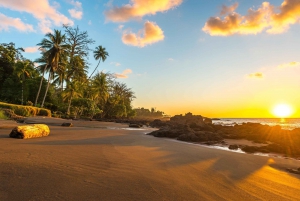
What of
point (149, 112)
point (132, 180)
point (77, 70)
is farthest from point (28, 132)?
point (149, 112)

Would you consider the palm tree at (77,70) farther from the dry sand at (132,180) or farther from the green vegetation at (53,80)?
the dry sand at (132,180)

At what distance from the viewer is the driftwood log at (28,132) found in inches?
292

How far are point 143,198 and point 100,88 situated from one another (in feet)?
142

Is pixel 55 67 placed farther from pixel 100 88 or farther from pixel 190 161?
pixel 190 161

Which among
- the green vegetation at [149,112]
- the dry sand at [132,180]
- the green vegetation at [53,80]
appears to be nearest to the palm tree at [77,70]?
the green vegetation at [53,80]

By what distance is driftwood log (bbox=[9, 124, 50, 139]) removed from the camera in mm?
7413

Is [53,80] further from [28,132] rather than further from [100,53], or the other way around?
[28,132]

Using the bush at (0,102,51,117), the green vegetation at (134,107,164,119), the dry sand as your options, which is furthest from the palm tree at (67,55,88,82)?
the green vegetation at (134,107,164,119)

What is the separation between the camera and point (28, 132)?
7.68 metres

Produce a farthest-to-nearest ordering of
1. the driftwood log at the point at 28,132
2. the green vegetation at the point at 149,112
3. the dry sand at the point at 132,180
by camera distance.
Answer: the green vegetation at the point at 149,112, the driftwood log at the point at 28,132, the dry sand at the point at 132,180

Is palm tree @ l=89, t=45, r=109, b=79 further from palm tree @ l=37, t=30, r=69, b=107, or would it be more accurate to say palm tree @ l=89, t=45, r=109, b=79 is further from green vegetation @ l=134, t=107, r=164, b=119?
green vegetation @ l=134, t=107, r=164, b=119

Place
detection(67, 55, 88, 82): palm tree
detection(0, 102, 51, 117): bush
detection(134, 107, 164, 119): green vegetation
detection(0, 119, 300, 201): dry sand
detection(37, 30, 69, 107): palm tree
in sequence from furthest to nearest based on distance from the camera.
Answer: detection(134, 107, 164, 119): green vegetation, detection(67, 55, 88, 82): palm tree, detection(37, 30, 69, 107): palm tree, detection(0, 102, 51, 117): bush, detection(0, 119, 300, 201): dry sand

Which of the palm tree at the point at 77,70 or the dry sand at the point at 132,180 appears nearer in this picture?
the dry sand at the point at 132,180

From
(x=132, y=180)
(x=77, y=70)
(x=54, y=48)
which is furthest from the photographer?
(x=77, y=70)
